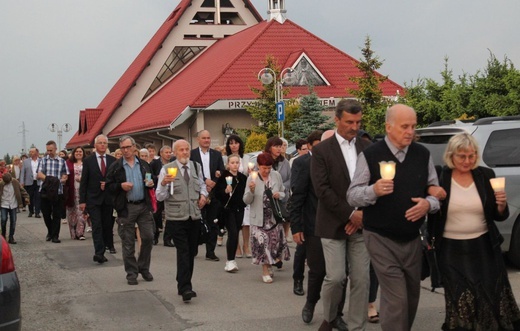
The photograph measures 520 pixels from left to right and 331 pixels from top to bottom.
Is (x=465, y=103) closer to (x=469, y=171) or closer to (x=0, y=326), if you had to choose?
(x=469, y=171)

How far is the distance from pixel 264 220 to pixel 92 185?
3973mm

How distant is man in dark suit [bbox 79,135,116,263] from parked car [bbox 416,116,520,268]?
5.65m

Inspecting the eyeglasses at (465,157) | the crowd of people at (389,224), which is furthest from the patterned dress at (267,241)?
the eyeglasses at (465,157)

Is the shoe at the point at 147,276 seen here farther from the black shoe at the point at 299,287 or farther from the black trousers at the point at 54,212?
the black trousers at the point at 54,212

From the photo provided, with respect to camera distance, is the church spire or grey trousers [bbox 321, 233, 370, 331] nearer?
grey trousers [bbox 321, 233, 370, 331]

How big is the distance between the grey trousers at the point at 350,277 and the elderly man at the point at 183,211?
2724mm

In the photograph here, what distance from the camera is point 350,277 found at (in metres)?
7.44

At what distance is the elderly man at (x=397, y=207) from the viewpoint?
21.0ft

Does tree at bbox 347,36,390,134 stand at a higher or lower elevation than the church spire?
lower

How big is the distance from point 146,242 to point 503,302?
244 inches

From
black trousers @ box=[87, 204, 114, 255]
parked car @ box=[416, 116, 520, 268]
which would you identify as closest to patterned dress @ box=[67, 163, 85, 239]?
black trousers @ box=[87, 204, 114, 255]

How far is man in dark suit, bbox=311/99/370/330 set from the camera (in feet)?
→ 23.9

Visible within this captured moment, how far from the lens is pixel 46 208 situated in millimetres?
18219

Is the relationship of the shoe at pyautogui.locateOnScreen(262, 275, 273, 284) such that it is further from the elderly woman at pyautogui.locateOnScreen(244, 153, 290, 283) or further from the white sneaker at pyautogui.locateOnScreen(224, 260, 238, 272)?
the white sneaker at pyautogui.locateOnScreen(224, 260, 238, 272)
